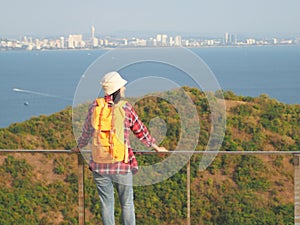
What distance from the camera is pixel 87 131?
14.3 feet

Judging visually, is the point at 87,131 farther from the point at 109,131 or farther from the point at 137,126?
the point at 137,126

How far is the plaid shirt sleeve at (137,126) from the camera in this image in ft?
14.1

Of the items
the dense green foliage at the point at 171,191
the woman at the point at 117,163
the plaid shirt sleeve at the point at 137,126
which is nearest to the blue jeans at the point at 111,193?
the woman at the point at 117,163

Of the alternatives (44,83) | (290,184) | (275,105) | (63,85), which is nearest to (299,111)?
(275,105)

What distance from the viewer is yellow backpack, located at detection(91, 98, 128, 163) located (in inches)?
167

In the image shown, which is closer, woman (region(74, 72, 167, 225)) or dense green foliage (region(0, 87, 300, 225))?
woman (region(74, 72, 167, 225))

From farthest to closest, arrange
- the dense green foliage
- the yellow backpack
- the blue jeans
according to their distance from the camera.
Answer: the dense green foliage
the blue jeans
the yellow backpack

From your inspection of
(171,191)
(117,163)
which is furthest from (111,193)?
(171,191)

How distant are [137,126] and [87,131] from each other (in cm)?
31

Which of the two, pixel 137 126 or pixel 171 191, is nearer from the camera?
pixel 137 126

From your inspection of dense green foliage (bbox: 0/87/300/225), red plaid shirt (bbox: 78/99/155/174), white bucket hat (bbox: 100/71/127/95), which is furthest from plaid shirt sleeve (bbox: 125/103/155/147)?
dense green foliage (bbox: 0/87/300/225)

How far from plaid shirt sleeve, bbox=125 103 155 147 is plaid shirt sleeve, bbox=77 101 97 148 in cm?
21

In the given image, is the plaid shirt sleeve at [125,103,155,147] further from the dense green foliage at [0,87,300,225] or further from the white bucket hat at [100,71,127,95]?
the dense green foliage at [0,87,300,225]

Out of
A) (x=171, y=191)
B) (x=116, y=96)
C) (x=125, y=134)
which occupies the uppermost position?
(x=116, y=96)
